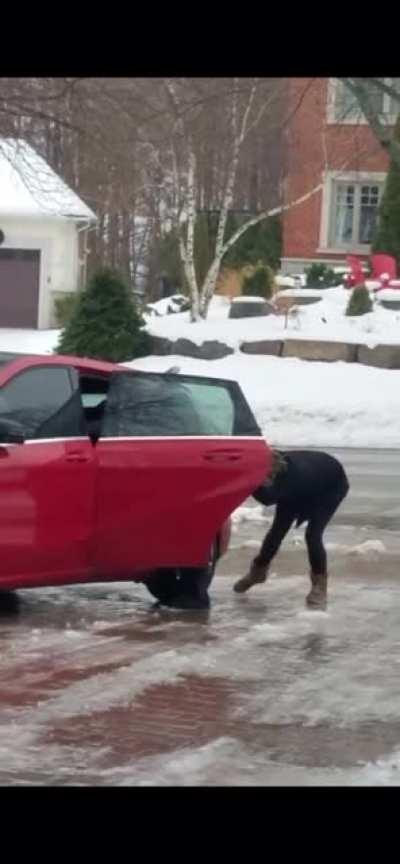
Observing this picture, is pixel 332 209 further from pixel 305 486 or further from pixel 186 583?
pixel 186 583

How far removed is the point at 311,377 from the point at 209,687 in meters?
19.8

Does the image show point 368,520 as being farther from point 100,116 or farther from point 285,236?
point 285,236

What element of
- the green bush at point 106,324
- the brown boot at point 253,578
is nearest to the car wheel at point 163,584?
the brown boot at point 253,578

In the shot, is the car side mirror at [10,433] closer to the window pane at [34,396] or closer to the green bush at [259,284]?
the window pane at [34,396]

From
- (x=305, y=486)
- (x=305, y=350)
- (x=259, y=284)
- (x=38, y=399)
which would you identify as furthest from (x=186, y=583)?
(x=259, y=284)

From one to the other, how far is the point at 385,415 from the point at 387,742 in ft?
62.0

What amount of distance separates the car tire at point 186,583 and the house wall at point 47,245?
3684cm

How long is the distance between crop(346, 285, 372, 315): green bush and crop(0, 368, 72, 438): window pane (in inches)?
810

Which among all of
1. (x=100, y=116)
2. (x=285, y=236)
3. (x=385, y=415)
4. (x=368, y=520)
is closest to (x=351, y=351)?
(x=385, y=415)

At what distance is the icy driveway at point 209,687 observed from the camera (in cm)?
743

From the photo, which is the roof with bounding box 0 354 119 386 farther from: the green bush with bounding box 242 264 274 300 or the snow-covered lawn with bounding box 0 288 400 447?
the green bush with bounding box 242 264 274 300

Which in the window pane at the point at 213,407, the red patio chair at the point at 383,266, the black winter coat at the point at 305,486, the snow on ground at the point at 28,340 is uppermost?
the window pane at the point at 213,407

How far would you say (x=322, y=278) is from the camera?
1533 inches
